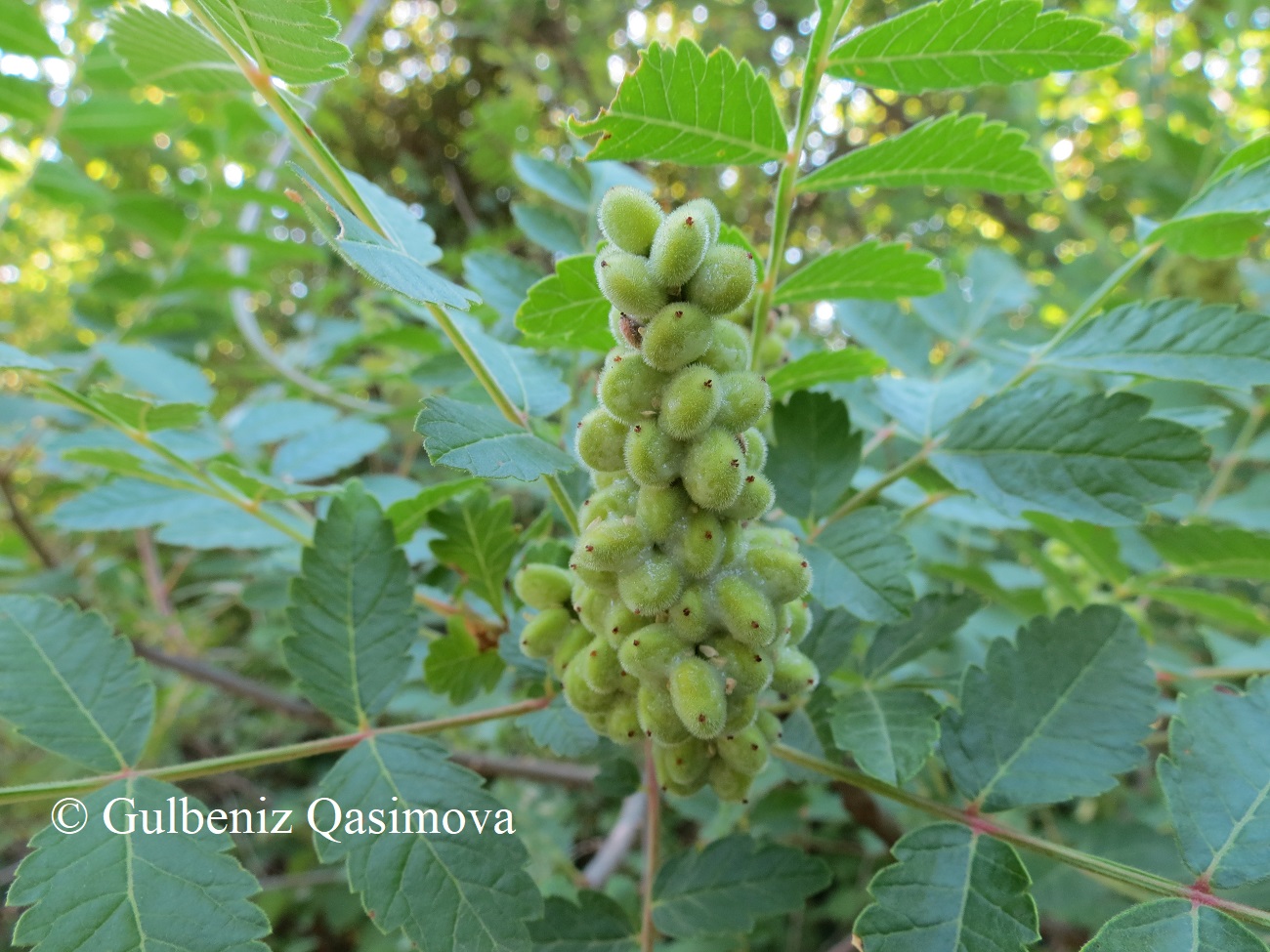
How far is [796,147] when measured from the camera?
3.70 ft

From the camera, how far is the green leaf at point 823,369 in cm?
124

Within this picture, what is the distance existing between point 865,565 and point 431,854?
71 centimetres

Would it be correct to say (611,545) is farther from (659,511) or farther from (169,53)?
(169,53)

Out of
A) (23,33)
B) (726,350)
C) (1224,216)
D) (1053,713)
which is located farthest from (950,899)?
(23,33)

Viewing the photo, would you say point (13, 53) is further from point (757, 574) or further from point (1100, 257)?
point (1100, 257)

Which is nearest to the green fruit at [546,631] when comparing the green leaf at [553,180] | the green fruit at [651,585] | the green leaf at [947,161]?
the green fruit at [651,585]

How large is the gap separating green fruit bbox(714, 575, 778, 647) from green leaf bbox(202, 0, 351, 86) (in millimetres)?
782

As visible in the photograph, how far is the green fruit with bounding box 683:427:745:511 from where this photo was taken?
2.96 feet

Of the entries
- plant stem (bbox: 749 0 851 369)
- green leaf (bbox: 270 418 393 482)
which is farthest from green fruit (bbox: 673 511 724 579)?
green leaf (bbox: 270 418 393 482)

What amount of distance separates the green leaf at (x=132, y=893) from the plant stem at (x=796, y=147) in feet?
3.11

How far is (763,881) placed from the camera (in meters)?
1.32

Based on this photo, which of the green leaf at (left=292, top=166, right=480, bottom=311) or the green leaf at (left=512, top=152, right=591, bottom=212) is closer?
the green leaf at (left=292, top=166, right=480, bottom=311)

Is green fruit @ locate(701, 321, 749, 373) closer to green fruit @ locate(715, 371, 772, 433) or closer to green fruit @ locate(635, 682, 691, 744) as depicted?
green fruit @ locate(715, 371, 772, 433)

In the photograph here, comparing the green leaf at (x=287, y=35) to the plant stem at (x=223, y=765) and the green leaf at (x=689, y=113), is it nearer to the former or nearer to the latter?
the green leaf at (x=689, y=113)
